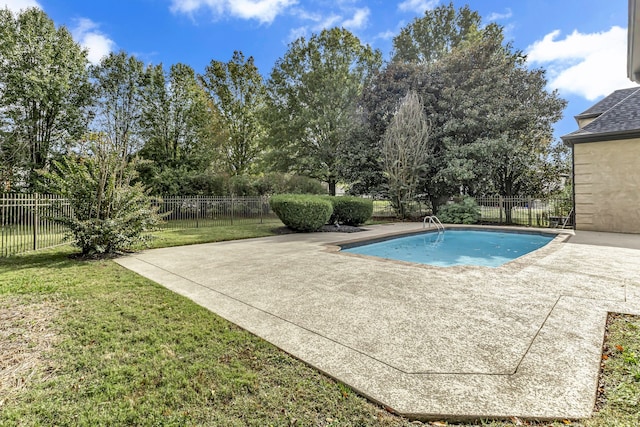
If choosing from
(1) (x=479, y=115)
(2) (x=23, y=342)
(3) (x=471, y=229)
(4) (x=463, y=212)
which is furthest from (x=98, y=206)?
(1) (x=479, y=115)

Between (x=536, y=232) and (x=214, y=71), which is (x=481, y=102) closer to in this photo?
(x=536, y=232)

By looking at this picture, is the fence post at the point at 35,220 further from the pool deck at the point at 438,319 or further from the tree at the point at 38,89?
the tree at the point at 38,89

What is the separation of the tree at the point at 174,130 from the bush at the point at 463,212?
15291mm

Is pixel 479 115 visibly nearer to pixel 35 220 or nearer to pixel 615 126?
pixel 615 126

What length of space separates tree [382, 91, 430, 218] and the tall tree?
49.5 ft

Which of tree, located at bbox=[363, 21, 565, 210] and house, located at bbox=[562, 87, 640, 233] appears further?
tree, located at bbox=[363, 21, 565, 210]

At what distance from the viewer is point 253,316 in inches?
130

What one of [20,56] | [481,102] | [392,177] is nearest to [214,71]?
[20,56]

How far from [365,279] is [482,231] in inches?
393

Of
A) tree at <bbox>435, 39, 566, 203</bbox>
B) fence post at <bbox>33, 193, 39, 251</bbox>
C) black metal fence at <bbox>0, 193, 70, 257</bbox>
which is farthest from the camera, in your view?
tree at <bbox>435, 39, 566, 203</bbox>

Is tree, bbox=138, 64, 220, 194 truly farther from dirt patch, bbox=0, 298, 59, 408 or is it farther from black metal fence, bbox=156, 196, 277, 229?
dirt patch, bbox=0, 298, 59, 408

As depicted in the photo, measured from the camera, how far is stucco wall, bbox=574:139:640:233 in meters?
10.6

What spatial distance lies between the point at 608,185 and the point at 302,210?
1136 cm

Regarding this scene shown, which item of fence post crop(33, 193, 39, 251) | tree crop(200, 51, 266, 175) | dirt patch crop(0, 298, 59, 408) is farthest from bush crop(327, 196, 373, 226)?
tree crop(200, 51, 266, 175)
